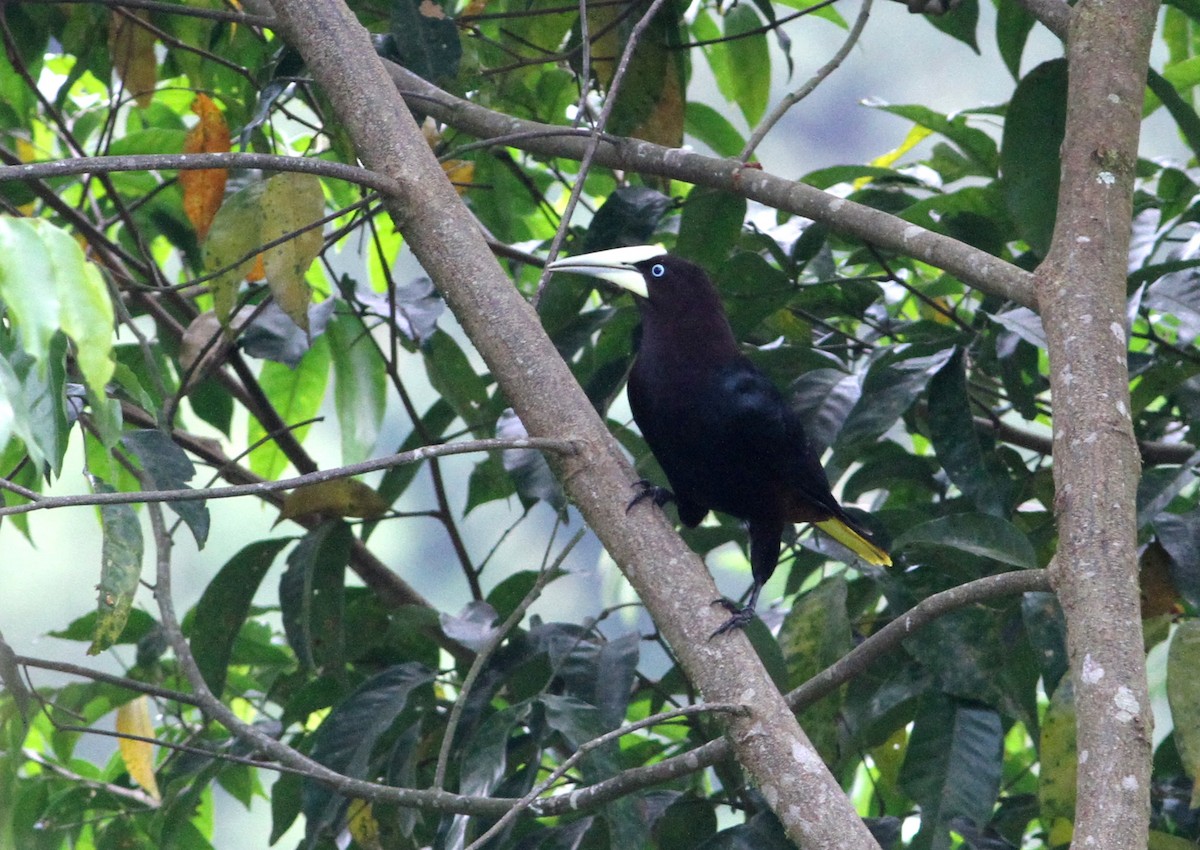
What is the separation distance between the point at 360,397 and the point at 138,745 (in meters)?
0.83

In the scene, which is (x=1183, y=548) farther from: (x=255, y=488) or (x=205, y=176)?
(x=205, y=176)

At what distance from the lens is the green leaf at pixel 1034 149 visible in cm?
185

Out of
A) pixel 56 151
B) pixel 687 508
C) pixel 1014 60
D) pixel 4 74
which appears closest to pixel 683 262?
pixel 687 508

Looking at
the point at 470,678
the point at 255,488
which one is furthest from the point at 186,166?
the point at 470,678

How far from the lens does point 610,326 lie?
244 centimetres

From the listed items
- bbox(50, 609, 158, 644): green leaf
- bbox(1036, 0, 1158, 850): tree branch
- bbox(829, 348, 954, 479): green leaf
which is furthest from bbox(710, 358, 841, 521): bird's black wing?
bbox(50, 609, 158, 644): green leaf

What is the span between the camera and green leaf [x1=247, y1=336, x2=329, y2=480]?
9.08 feet

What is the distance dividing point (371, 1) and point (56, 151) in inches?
50.0

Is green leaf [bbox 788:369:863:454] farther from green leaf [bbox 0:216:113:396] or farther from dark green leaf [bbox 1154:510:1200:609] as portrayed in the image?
green leaf [bbox 0:216:113:396]

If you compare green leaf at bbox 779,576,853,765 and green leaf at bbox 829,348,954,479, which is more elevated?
green leaf at bbox 829,348,954,479

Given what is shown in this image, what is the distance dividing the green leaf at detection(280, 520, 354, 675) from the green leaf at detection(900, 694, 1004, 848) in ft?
3.29

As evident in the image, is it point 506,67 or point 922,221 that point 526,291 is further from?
point 922,221

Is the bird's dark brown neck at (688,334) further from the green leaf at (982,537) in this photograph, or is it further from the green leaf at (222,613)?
the green leaf at (222,613)

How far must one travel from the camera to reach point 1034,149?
1.87 metres
